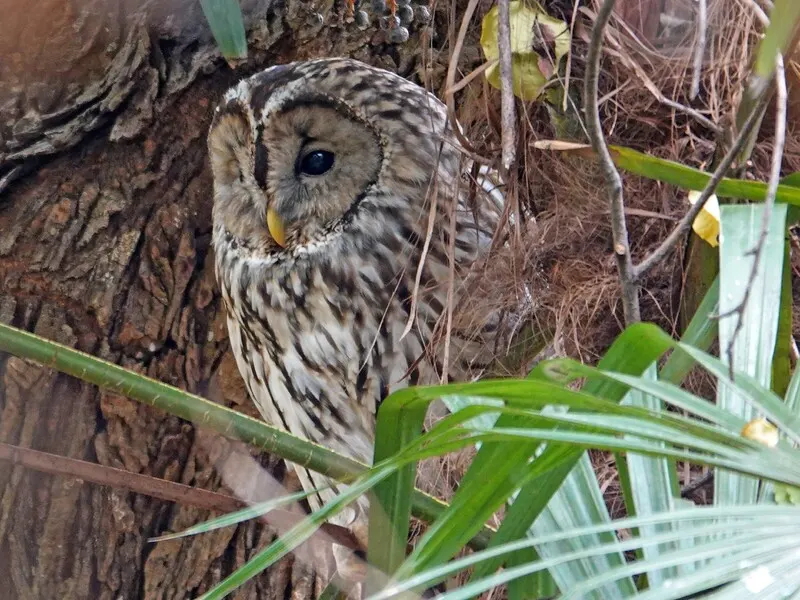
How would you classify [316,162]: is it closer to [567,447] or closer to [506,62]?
[506,62]

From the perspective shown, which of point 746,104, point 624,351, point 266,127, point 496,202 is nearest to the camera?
point 624,351

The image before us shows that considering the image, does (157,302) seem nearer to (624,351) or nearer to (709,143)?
(709,143)

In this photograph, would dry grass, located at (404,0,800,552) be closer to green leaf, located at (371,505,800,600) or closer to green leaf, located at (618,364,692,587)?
green leaf, located at (618,364,692,587)

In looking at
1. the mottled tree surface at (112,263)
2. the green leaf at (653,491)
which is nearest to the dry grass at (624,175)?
the green leaf at (653,491)

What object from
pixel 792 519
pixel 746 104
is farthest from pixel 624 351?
pixel 746 104

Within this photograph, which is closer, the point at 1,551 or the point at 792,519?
the point at 792,519

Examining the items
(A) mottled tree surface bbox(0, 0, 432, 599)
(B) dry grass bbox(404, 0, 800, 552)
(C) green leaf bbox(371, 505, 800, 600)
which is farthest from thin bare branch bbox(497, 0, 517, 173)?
(A) mottled tree surface bbox(0, 0, 432, 599)
